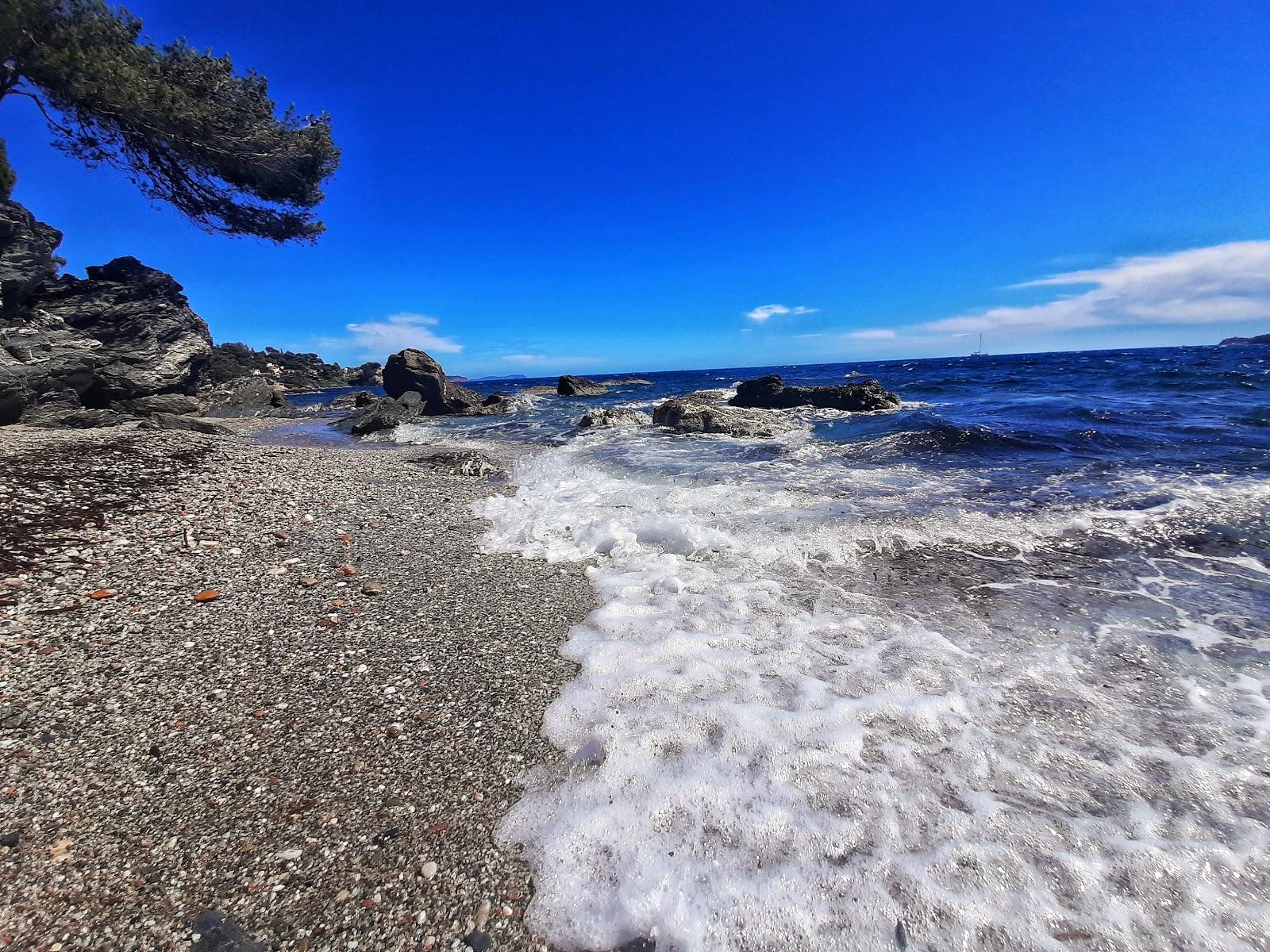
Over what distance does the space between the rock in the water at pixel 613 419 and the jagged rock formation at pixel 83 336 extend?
48.2ft

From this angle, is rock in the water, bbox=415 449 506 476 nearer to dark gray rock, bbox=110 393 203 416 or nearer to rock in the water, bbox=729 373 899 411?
dark gray rock, bbox=110 393 203 416

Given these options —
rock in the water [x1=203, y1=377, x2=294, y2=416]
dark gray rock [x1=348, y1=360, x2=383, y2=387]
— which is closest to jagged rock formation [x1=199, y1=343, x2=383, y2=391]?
dark gray rock [x1=348, y1=360, x2=383, y2=387]

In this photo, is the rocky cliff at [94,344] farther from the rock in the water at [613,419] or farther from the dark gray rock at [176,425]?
the rock in the water at [613,419]

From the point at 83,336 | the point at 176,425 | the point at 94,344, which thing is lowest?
the point at 176,425

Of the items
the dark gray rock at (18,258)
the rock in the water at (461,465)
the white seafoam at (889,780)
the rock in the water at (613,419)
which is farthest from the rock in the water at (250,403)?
the white seafoam at (889,780)

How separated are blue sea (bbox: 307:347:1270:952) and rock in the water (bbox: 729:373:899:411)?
16401 millimetres

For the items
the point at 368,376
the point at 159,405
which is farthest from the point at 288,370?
the point at 159,405

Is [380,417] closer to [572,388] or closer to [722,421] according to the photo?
[722,421]

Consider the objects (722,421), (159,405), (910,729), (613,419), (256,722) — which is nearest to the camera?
(256,722)

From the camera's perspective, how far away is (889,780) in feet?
9.07

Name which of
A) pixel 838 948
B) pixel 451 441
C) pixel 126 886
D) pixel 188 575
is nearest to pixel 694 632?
pixel 838 948

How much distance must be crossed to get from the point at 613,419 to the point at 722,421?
18.9 ft

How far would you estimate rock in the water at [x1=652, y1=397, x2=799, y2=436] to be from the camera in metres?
17.9

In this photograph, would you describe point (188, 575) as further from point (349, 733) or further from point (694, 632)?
point (694, 632)
